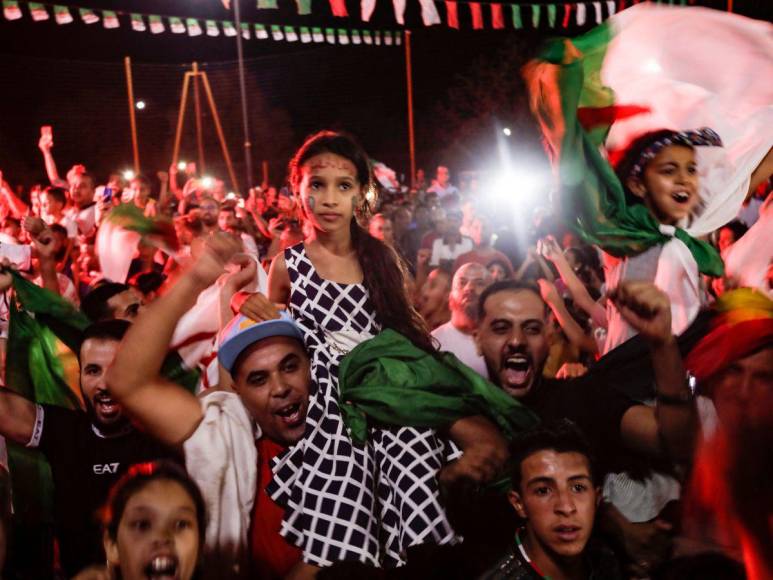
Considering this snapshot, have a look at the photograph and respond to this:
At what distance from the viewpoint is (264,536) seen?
301 cm

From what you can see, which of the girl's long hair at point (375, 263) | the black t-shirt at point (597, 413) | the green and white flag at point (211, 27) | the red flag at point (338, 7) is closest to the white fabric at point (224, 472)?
the girl's long hair at point (375, 263)

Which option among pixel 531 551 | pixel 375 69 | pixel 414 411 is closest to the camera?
pixel 531 551

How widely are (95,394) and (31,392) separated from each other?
0.77m

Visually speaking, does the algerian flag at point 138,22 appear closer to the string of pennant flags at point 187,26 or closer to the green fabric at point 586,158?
the string of pennant flags at point 187,26

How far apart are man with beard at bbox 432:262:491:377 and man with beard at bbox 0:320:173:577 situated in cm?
171

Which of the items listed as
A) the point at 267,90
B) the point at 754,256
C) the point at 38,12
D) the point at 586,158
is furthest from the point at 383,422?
the point at 267,90

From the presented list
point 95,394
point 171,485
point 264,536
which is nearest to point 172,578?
point 171,485

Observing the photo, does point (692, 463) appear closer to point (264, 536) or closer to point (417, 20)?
point (264, 536)

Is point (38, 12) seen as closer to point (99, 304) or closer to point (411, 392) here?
point (99, 304)

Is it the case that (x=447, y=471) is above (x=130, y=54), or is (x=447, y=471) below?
below

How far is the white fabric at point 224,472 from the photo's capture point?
285 cm

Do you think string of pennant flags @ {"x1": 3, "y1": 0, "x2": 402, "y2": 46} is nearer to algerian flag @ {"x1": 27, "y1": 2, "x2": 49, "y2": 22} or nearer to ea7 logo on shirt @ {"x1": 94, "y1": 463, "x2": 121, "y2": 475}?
algerian flag @ {"x1": 27, "y1": 2, "x2": 49, "y2": 22}

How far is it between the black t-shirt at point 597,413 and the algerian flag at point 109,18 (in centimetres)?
1190

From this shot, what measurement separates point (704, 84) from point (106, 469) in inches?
122
